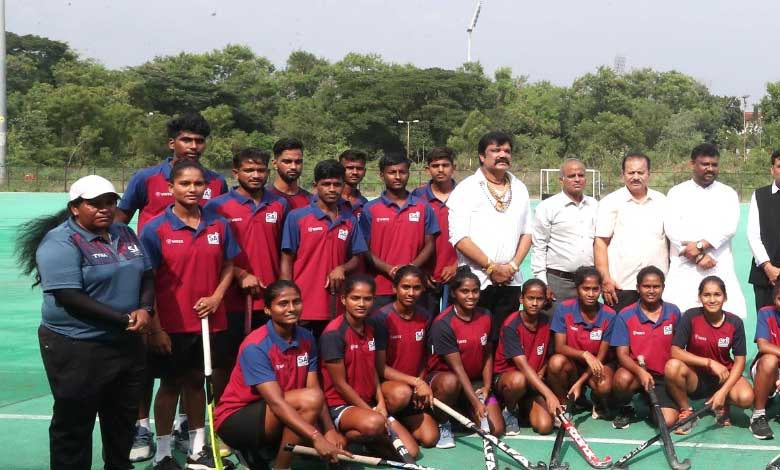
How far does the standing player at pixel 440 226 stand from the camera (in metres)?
6.38

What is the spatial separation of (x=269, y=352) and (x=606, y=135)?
46.5 metres

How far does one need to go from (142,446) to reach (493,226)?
2682mm

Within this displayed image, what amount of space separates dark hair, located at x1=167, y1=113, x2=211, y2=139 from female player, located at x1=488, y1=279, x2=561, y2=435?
2321 millimetres

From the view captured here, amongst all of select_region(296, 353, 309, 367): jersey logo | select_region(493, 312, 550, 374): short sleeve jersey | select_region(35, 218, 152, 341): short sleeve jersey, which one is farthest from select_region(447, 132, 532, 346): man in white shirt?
select_region(35, 218, 152, 341): short sleeve jersey

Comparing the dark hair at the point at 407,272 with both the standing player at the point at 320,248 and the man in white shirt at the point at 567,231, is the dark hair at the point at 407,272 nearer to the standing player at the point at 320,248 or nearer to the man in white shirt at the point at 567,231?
the standing player at the point at 320,248

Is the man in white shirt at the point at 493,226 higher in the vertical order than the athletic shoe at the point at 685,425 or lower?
higher

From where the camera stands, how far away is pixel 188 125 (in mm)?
5688

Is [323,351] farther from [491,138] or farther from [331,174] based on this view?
[491,138]

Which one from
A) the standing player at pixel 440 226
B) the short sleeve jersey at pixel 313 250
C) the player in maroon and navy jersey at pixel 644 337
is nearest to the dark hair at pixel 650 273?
the player in maroon and navy jersey at pixel 644 337

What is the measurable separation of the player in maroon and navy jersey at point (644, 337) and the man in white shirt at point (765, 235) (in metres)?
1.01

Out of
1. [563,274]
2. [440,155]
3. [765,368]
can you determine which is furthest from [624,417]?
[440,155]

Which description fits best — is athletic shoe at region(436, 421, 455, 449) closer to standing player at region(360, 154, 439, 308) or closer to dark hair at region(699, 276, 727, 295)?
standing player at region(360, 154, 439, 308)

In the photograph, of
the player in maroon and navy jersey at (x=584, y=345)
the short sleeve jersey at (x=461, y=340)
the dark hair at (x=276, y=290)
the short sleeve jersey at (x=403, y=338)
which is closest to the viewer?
the dark hair at (x=276, y=290)

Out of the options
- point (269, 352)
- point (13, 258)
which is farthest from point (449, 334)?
point (13, 258)
